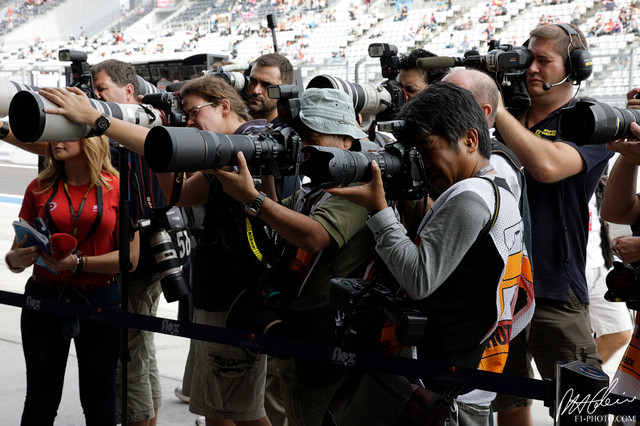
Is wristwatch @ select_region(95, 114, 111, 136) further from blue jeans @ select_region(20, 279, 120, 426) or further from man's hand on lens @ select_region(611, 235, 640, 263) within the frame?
man's hand on lens @ select_region(611, 235, 640, 263)

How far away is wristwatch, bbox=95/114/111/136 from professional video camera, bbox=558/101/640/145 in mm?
1272

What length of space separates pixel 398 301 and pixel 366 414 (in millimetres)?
277

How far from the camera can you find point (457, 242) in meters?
1.64

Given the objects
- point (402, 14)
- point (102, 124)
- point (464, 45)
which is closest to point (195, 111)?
point (102, 124)

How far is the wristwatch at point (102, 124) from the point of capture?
7.02 ft

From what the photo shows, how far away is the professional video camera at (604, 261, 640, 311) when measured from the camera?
2.25 meters

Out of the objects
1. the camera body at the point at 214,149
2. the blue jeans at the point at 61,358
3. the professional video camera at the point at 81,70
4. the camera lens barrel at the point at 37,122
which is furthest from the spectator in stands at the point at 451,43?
the camera lens barrel at the point at 37,122

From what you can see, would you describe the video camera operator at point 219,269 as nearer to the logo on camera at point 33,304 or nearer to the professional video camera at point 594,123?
the logo on camera at point 33,304

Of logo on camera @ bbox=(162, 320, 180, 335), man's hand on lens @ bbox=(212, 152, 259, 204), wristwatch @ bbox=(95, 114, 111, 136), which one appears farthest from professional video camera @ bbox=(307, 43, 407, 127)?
logo on camera @ bbox=(162, 320, 180, 335)

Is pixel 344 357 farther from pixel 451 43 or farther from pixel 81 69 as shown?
pixel 451 43

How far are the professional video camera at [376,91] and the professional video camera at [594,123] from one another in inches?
32.3

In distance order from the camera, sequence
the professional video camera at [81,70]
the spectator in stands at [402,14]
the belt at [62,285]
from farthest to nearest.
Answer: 1. the spectator in stands at [402,14]
2. the professional video camera at [81,70]
3. the belt at [62,285]

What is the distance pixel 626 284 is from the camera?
2266mm

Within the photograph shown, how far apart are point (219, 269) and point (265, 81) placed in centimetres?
122
